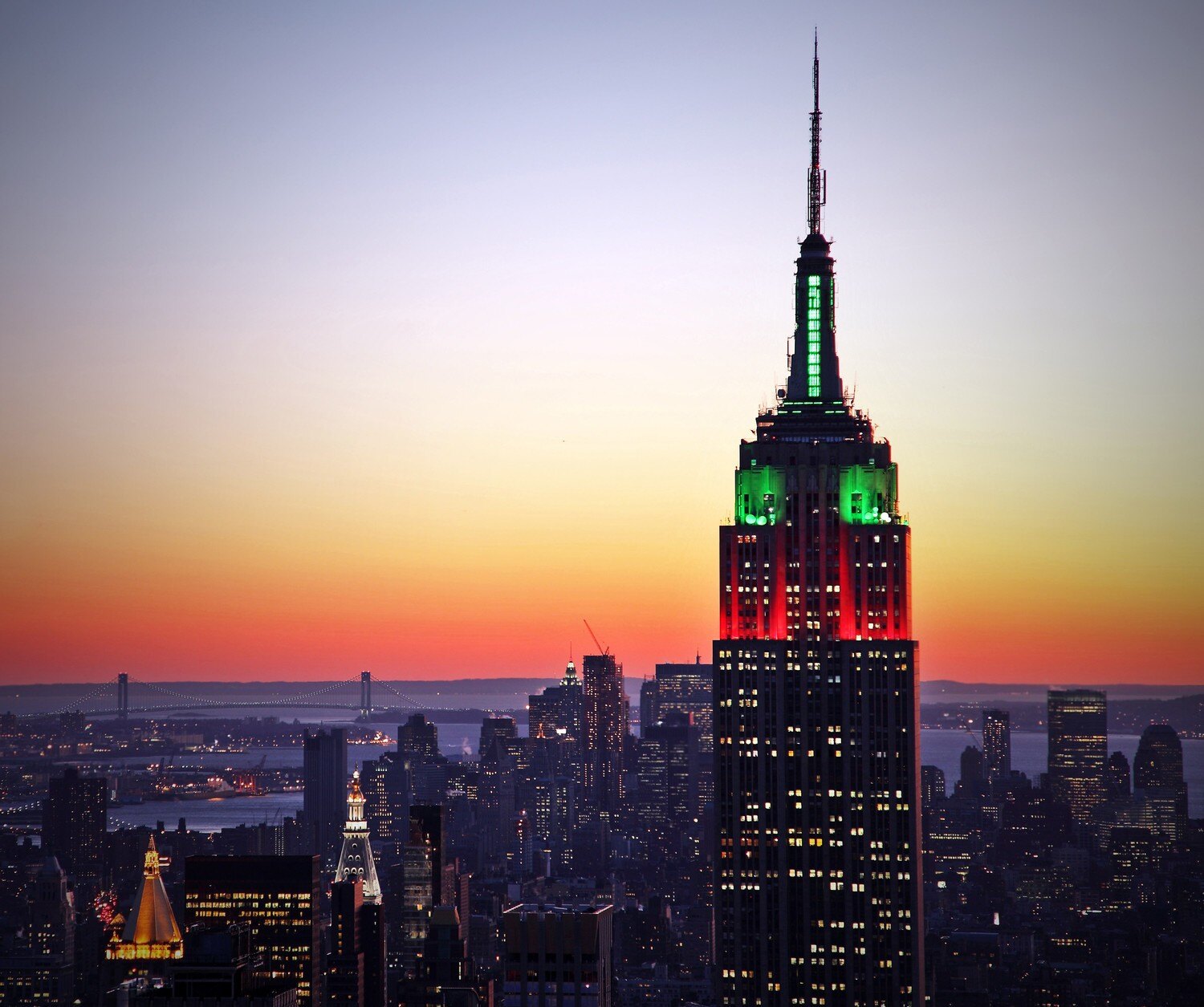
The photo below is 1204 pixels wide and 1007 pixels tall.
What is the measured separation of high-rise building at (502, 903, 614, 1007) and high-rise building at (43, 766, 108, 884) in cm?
10369

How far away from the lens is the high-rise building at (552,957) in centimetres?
5303

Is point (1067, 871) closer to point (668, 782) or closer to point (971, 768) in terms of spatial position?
point (971, 768)

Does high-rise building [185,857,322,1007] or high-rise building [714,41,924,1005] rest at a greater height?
high-rise building [714,41,924,1005]

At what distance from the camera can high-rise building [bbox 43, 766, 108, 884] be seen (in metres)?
156

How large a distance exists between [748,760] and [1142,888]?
79.1 m

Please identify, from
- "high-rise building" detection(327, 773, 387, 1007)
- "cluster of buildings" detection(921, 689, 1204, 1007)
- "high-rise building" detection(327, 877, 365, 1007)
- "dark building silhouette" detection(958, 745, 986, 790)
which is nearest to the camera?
"cluster of buildings" detection(921, 689, 1204, 1007)

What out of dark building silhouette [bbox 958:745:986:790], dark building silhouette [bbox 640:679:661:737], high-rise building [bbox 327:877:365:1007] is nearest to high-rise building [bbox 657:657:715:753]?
dark building silhouette [bbox 640:679:661:737]

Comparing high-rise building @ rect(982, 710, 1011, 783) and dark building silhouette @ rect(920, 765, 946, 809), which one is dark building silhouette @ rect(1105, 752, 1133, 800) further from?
dark building silhouette @ rect(920, 765, 946, 809)

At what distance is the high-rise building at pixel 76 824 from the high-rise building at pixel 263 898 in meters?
37.9

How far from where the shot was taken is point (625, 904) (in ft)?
466

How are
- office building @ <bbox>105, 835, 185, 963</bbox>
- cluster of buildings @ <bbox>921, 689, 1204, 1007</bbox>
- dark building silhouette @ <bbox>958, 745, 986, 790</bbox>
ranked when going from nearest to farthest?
office building @ <bbox>105, 835, 185, 963</bbox> < cluster of buildings @ <bbox>921, 689, 1204, 1007</bbox> < dark building silhouette @ <bbox>958, 745, 986, 790</bbox>

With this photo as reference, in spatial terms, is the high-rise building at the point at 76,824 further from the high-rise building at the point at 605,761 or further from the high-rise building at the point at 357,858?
the high-rise building at the point at 605,761

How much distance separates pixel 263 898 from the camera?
115 meters

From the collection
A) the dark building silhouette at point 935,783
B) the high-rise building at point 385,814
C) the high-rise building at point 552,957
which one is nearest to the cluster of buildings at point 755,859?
the high-rise building at point 552,957
